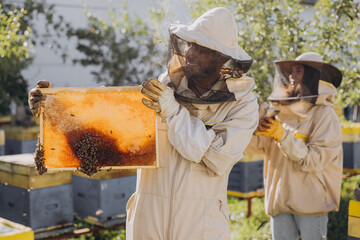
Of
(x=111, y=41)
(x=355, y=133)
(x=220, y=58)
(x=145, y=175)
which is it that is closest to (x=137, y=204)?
(x=145, y=175)

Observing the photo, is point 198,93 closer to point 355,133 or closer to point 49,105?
point 49,105

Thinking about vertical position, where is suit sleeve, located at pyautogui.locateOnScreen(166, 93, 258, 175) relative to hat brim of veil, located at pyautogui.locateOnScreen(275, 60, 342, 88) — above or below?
below

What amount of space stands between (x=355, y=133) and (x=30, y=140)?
5813 millimetres

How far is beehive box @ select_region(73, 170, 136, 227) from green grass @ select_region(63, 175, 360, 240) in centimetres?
39

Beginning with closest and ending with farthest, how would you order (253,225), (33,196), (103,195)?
(33,196), (103,195), (253,225)

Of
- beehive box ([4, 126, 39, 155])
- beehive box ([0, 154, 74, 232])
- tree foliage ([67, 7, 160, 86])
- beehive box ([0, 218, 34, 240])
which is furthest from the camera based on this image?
tree foliage ([67, 7, 160, 86])

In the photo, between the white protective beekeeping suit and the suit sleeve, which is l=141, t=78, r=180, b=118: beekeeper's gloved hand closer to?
the suit sleeve

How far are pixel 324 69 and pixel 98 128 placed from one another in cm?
211

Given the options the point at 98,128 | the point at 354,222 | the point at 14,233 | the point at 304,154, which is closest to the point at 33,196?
the point at 14,233

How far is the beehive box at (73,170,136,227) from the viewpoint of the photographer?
171 inches

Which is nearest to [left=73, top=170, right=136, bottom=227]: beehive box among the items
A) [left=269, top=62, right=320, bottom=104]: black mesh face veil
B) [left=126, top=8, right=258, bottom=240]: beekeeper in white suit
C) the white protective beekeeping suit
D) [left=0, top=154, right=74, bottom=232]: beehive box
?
[left=0, top=154, right=74, bottom=232]: beehive box

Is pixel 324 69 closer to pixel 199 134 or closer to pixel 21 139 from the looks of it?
pixel 199 134

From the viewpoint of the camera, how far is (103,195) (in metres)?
4.34

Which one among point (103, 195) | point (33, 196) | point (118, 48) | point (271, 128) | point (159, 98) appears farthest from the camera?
point (118, 48)
